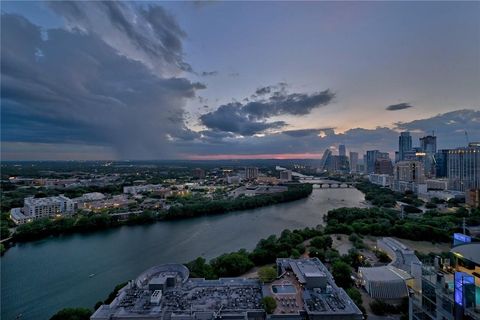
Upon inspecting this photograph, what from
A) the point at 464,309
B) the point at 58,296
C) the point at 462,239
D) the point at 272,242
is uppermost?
the point at 462,239

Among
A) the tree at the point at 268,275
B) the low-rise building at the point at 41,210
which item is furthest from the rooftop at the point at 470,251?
the low-rise building at the point at 41,210

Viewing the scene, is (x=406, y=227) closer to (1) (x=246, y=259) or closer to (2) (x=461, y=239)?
(1) (x=246, y=259)

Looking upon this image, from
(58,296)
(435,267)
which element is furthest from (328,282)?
(58,296)

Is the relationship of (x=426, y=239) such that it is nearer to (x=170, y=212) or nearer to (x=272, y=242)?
(x=272, y=242)

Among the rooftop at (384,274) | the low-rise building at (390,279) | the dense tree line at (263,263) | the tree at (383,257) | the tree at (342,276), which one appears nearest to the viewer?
the dense tree line at (263,263)

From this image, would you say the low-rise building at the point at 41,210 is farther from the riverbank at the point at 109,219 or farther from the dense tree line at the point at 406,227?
the dense tree line at the point at 406,227

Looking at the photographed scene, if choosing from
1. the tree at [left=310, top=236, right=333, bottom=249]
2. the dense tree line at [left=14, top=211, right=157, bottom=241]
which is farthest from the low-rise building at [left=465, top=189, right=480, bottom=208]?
the dense tree line at [left=14, top=211, right=157, bottom=241]
